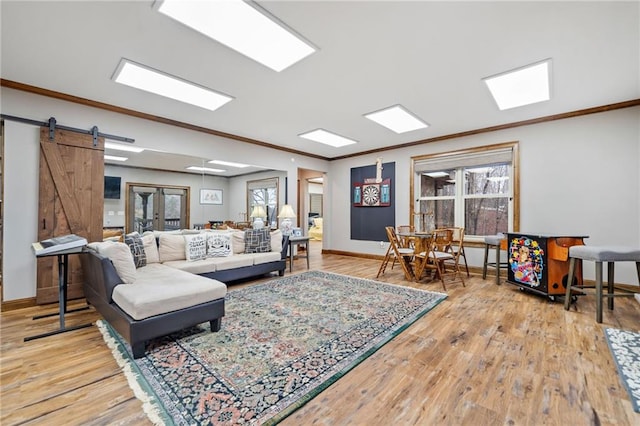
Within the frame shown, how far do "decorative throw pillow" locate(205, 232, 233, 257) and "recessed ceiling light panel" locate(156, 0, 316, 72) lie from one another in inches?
103

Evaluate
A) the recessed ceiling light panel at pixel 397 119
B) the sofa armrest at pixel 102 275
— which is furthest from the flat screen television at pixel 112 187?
the recessed ceiling light panel at pixel 397 119

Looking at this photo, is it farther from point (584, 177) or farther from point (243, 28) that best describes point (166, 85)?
point (584, 177)

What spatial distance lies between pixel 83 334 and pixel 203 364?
1373 millimetres

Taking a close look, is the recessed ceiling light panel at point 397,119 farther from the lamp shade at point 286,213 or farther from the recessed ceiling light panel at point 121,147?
the recessed ceiling light panel at point 121,147

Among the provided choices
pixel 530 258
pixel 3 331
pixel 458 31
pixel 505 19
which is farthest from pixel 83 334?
pixel 530 258

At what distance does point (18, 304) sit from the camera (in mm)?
3023

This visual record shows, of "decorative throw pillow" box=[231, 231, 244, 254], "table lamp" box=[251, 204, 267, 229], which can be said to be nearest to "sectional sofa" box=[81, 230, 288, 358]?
"decorative throw pillow" box=[231, 231, 244, 254]

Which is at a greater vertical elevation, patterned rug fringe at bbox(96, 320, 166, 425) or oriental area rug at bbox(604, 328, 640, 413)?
oriental area rug at bbox(604, 328, 640, 413)

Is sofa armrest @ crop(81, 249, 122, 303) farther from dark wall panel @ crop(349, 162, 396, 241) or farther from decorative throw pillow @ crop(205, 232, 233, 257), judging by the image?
dark wall panel @ crop(349, 162, 396, 241)

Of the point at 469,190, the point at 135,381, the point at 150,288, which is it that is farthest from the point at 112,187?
the point at 469,190

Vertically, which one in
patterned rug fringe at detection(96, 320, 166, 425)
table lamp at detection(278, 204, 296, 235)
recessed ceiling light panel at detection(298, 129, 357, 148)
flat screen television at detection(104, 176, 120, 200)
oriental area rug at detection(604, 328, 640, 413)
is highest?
recessed ceiling light panel at detection(298, 129, 357, 148)

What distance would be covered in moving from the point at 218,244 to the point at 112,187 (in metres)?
1.62

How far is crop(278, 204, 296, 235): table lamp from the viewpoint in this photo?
18.3ft

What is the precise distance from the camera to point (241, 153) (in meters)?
5.25
